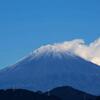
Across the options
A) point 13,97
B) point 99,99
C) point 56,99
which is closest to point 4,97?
point 13,97

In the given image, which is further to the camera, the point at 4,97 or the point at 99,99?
the point at 4,97

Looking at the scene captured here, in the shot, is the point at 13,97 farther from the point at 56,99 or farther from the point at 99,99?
the point at 99,99

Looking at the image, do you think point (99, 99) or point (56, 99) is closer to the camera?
point (99, 99)

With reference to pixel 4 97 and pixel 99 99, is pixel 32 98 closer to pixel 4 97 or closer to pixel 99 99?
pixel 4 97

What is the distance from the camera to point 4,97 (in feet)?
578

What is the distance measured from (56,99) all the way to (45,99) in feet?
10.0

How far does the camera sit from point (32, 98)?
7092 inches

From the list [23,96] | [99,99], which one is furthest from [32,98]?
[99,99]

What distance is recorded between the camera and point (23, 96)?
18200 centimetres

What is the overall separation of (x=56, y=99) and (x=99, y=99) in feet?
86.7

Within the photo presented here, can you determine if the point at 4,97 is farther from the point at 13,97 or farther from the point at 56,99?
the point at 56,99

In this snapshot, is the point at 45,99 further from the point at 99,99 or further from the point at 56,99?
the point at 99,99

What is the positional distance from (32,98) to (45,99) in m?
5.97

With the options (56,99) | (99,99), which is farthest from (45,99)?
(99,99)
